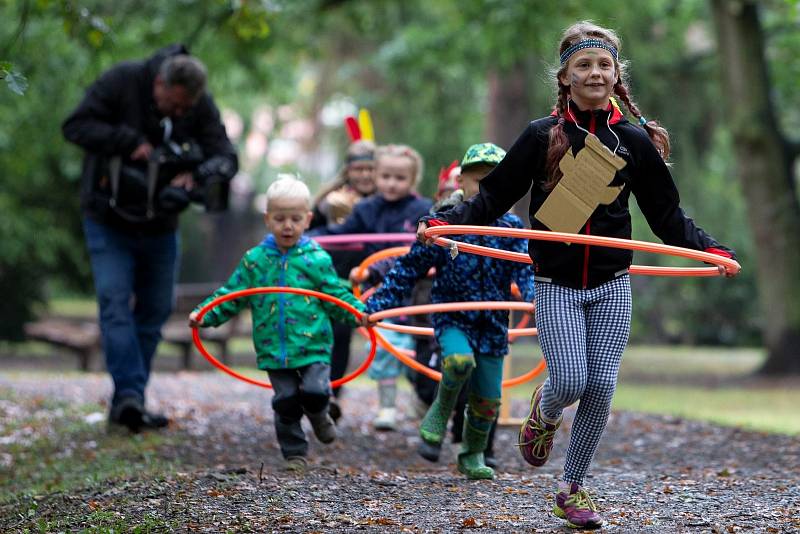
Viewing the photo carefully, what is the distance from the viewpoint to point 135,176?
8344 millimetres

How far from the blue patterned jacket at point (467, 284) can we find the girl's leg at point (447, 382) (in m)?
0.09

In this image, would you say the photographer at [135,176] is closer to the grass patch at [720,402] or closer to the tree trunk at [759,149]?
the grass patch at [720,402]

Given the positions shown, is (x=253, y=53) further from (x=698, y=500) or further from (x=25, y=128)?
(x=698, y=500)

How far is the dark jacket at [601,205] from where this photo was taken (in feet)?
16.9

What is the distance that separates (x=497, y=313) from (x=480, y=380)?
386 millimetres

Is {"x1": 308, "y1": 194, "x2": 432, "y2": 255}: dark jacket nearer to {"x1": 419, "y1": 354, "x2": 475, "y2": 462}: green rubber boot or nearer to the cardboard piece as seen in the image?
{"x1": 419, "y1": 354, "x2": 475, "y2": 462}: green rubber boot

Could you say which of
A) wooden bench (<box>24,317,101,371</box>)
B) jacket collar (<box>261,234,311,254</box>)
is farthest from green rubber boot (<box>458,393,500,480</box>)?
wooden bench (<box>24,317,101,371</box>)

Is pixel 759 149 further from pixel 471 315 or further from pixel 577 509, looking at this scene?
pixel 577 509

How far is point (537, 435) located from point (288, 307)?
179 centimetres

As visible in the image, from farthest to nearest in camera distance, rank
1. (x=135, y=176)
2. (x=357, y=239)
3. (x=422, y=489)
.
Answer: (x=135, y=176), (x=357, y=239), (x=422, y=489)

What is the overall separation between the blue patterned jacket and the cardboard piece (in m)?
1.39

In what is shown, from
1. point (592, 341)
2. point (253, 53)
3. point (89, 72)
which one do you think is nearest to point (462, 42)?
point (253, 53)

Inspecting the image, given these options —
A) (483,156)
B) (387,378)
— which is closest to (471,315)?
(483,156)

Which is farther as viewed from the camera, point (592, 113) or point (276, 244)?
point (276, 244)
